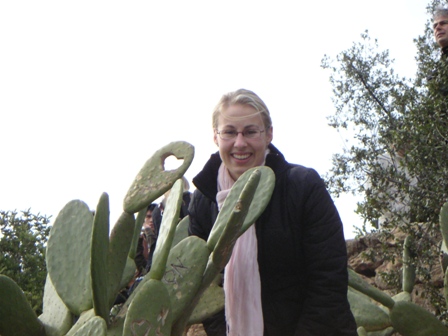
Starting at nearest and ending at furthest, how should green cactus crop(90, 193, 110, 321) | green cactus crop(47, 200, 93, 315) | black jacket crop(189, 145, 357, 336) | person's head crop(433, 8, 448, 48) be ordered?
green cactus crop(90, 193, 110, 321) < green cactus crop(47, 200, 93, 315) < black jacket crop(189, 145, 357, 336) < person's head crop(433, 8, 448, 48)

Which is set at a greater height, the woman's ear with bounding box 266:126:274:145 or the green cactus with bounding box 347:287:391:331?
the woman's ear with bounding box 266:126:274:145

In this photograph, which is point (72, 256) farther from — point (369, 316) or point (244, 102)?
point (369, 316)

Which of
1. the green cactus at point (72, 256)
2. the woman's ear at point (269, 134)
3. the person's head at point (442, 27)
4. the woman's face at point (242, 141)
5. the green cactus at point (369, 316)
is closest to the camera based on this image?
the green cactus at point (72, 256)

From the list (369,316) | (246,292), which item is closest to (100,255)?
(246,292)

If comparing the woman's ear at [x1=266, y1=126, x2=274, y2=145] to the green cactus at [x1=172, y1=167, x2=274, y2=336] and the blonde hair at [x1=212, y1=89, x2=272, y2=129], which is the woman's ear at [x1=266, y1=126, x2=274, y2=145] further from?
the green cactus at [x1=172, y1=167, x2=274, y2=336]

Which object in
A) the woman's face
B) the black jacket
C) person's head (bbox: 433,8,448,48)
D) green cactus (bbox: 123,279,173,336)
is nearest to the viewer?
green cactus (bbox: 123,279,173,336)

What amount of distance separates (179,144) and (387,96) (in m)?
4.30

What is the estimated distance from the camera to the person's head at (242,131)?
120 inches

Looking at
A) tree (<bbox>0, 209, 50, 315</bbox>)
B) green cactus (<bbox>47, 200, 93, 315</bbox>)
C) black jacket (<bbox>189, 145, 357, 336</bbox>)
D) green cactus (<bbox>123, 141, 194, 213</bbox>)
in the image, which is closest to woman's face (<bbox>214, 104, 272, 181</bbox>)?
black jacket (<bbox>189, 145, 357, 336</bbox>)

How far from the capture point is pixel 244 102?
3092 mm

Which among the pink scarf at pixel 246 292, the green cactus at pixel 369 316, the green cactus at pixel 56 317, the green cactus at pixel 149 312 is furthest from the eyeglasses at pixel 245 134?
the green cactus at pixel 369 316

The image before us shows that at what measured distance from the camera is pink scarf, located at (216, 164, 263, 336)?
2.94 meters

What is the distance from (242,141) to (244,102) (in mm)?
155

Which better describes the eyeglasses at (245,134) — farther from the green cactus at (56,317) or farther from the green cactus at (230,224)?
the green cactus at (56,317)
